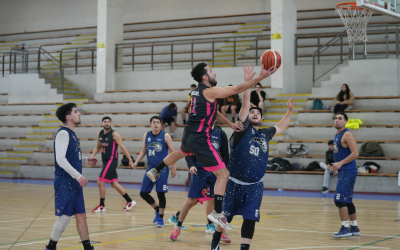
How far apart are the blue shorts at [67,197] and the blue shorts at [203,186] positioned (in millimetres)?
1990

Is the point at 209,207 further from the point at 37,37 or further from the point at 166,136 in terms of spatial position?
the point at 37,37

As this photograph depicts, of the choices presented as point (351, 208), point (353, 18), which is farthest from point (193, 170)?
point (353, 18)

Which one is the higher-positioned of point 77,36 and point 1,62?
point 77,36

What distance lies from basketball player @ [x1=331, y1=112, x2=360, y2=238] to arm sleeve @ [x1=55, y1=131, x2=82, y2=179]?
3.62 meters

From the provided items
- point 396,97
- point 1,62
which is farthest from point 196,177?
point 1,62

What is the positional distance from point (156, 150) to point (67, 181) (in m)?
3.38

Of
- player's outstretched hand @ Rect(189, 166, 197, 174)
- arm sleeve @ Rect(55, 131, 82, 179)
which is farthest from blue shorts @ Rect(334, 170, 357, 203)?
arm sleeve @ Rect(55, 131, 82, 179)

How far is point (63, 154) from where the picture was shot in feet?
16.7

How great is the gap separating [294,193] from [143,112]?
646cm

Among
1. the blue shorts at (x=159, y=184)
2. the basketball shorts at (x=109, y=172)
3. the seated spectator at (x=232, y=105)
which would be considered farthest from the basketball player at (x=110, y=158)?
the seated spectator at (x=232, y=105)

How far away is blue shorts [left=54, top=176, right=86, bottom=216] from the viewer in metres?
5.15

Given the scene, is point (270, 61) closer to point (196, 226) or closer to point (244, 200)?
point (244, 200)

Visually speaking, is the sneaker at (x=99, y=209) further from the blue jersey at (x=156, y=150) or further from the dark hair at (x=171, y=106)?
the dark hair at (x=171, y=106)

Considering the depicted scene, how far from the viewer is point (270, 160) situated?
44.8ft
